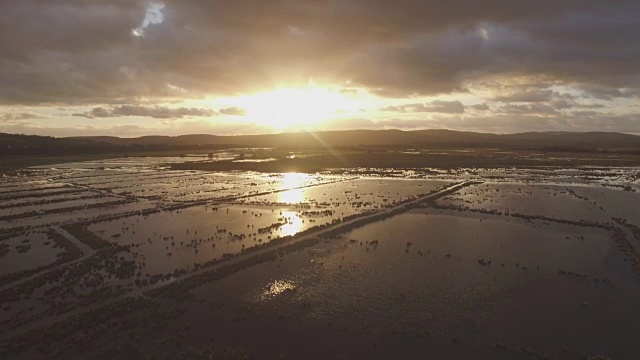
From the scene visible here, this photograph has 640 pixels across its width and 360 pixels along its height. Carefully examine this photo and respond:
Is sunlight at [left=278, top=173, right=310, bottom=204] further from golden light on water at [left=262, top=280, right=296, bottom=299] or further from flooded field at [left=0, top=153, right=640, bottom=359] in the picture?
golden light on water at [left=262, top=280, right=296, bottom=299]

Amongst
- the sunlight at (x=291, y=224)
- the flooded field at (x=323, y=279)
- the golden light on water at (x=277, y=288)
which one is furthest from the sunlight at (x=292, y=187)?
the golden light on water at (x=277, y=288)

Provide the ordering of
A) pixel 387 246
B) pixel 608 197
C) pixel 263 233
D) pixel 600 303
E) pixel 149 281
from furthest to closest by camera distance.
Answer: pixel 608 197 → pixel 263 233 → pixel 387 246 → pixel 149 281 → pixel 600 303

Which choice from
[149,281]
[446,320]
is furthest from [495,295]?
[149,281]

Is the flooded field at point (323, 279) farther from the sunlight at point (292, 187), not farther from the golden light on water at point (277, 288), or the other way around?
the sunlight at point (292, 187)

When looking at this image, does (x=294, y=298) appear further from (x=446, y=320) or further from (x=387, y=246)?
(x=387, y=246)

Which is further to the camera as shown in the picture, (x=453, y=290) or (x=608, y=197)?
(x=608, y=197)

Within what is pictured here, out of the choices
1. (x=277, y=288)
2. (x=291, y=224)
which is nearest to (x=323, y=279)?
(x=277, y=288)

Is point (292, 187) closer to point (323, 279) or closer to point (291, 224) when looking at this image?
point (291, 224)

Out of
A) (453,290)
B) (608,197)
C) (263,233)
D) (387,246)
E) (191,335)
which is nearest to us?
(191,335)
